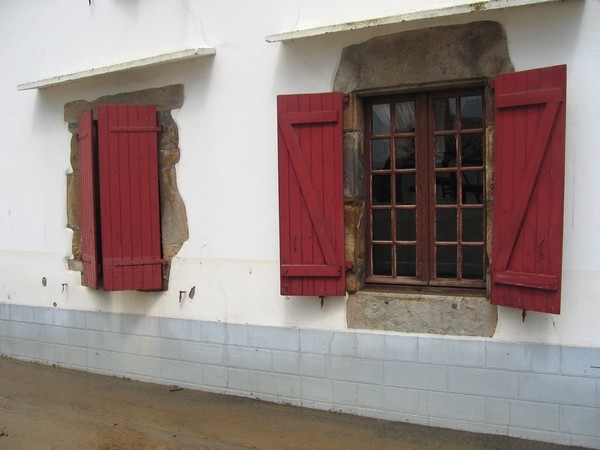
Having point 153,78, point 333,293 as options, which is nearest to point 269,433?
point 333,293

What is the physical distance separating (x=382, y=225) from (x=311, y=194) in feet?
1.97

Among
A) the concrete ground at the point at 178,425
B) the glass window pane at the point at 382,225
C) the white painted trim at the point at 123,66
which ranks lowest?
the concrete ground at the point at 178,425

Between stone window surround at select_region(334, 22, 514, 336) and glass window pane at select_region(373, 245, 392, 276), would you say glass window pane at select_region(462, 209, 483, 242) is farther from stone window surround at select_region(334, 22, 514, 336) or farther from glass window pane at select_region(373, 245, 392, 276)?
glass window pane at select_region(373, 245, 392, 276)

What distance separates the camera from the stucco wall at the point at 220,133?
3480 mm

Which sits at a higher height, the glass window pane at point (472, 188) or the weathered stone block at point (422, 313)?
the glass window pane at point (472, 188)

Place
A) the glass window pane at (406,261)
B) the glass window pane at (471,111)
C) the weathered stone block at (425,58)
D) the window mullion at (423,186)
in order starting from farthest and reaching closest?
the glass window pane at (406,261)
the window mullion at (423,186)
the glass window pane at (471,111)
the weathered stone block at (425,58)

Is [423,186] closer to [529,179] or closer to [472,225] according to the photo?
[472,225]

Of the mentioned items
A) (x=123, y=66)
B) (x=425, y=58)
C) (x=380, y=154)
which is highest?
(x=123, y=66)

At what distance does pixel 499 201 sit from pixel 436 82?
3.08 ft

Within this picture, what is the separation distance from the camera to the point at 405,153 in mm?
4141

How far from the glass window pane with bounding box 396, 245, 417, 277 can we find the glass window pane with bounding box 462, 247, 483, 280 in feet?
1.16

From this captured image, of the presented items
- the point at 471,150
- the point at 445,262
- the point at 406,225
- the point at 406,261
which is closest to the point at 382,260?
the point at 406,261

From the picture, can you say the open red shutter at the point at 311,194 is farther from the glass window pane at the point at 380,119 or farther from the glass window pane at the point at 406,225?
the glass window pane at the point at 406,225

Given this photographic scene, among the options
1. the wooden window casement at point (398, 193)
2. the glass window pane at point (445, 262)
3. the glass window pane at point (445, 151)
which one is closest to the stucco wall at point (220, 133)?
the wooden window casement at point (398, 193)
